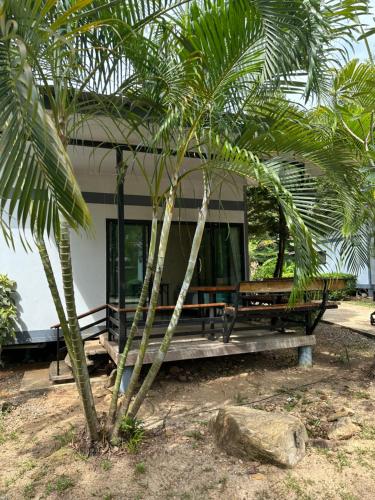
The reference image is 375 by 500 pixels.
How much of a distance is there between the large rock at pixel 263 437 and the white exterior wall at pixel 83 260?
334 centimetres

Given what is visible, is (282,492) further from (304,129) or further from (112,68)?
(112,68)

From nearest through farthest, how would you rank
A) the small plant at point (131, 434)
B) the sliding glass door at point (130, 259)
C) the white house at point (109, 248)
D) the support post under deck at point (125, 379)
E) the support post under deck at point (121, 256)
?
the small plant at point (131, 434) → the support post under deck at point (125, 379) → the support post under deck at point (121, 256) → the white house at point (109, 248) → the sliding glass door at point (130, 259)

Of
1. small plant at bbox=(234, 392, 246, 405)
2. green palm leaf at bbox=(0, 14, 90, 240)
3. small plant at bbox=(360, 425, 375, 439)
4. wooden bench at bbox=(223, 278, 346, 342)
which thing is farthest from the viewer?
wooden bench at bbox=(223, 278, 346, 342)

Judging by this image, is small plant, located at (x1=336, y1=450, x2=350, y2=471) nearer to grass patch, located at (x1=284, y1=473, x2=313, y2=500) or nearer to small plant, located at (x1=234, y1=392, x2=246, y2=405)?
grass patch, located at (x1=284, y1=473, x2=313, y2=500)

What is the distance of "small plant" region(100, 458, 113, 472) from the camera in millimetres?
2529

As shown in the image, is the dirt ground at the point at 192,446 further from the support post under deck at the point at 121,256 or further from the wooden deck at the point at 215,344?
the support post under deck at the point at 121,256

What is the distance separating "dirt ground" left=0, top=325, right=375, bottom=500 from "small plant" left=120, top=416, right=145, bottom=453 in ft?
0.18

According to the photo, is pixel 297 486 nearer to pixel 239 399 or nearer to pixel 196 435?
pixel 196 435

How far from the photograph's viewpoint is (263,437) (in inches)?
101

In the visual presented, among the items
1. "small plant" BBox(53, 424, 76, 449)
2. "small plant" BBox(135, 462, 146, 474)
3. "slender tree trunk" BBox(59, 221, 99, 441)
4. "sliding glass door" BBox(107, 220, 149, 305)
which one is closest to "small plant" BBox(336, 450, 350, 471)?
"small plant" BBox(135, 462, 146, 474)

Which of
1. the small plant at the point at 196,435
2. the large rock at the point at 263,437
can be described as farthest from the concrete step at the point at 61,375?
the large rock at the point at 263,437

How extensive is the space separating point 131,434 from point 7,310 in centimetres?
330

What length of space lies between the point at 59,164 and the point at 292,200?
169 centimetres

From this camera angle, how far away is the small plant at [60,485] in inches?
91.3
